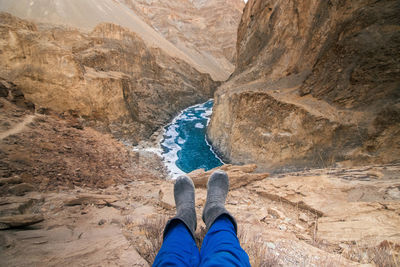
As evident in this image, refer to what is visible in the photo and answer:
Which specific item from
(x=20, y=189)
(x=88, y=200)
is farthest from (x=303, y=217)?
(x=20, y=189)

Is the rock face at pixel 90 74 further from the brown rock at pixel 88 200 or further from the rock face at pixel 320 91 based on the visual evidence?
the brown rock at pixel 88 200

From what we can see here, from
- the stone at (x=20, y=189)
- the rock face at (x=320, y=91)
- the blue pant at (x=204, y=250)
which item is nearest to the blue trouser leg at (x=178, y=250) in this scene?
the blue pant at (x=204, y=250)

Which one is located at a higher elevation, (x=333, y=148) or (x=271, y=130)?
(x=271, y=130)

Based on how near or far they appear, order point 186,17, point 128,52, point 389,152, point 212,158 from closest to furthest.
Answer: point 389,152 < point 212,158 < point 128,52 < point 186,17

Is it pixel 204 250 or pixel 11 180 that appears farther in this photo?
pixel 11 180

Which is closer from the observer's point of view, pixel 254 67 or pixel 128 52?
pixel 254 67

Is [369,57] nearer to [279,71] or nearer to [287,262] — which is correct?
[279,71]

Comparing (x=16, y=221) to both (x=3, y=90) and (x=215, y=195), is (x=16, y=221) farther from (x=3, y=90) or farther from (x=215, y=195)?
(x=3, y=90)

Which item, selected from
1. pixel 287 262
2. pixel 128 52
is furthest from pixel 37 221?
pixel 128 52
